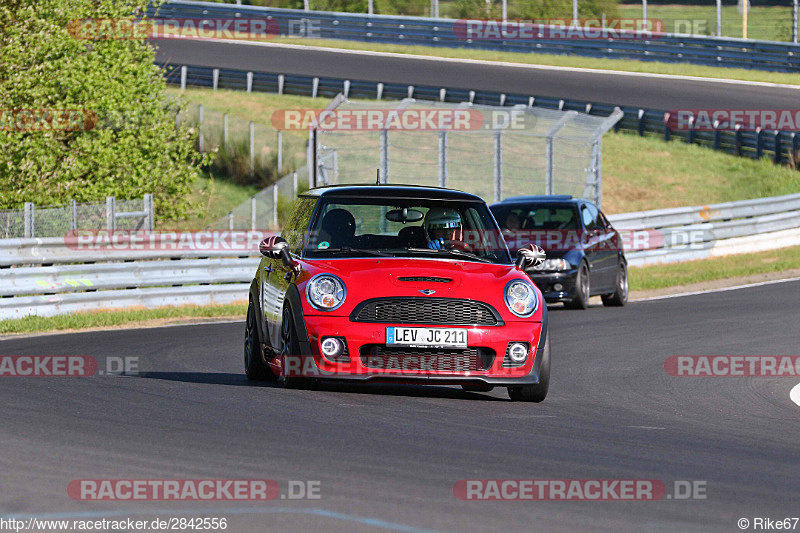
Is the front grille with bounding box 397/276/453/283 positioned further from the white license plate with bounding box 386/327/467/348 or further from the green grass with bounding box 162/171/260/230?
the green grass with bounding box 162/171/260/230

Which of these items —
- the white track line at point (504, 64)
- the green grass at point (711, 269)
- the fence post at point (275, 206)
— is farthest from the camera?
the white track line at point (504, 64)

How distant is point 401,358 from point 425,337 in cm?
22

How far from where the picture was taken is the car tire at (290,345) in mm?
9680

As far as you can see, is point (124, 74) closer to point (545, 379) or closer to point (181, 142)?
point (181, 142)

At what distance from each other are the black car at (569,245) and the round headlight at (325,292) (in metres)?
9.93

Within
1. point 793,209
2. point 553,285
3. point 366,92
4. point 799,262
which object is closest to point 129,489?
point 553,285

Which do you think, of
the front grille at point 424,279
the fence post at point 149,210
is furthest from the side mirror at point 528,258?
the fence post at point 149,210

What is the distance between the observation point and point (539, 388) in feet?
32.8

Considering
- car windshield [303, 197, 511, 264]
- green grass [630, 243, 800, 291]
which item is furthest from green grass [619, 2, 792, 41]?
car windshield [303, 197, 511, 264]

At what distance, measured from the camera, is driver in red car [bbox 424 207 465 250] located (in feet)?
34.9

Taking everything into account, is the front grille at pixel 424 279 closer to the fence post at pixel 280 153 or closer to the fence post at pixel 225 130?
the fence post at pixel 280 153

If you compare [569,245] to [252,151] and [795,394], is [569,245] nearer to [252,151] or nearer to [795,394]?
[795,394]

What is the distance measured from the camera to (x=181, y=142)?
3162cm

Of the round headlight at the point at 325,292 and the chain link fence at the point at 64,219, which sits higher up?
the round headlight at the point at 325,292
